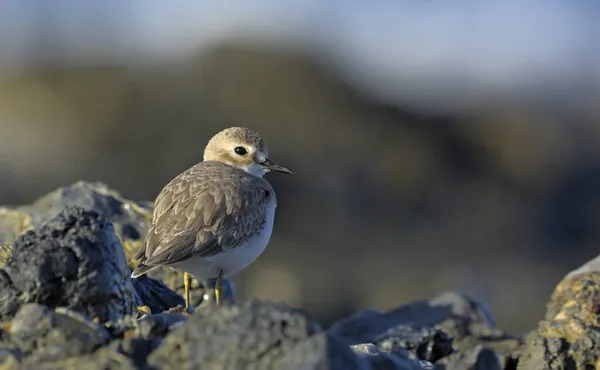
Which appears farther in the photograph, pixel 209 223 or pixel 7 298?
pixel 209 223

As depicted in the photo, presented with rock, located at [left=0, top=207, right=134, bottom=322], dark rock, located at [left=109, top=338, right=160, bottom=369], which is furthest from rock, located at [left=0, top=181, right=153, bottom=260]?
dark rock, located at [left=109, top=338, right=160, bottom=369]

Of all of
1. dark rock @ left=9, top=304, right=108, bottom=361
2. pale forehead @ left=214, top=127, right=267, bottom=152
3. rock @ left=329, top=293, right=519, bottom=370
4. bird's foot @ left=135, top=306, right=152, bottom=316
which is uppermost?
pale forehead @ left=214, top=127, right=267, bottom=152

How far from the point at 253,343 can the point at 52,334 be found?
85 cm

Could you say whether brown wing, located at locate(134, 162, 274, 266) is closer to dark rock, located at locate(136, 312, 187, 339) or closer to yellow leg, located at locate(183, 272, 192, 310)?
yellow leg, located at locate(183, 272, 192, 310)

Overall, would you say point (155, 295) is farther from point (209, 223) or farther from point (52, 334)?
point (52, 334)

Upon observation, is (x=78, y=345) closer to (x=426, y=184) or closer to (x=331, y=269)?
(x=331, y=269)

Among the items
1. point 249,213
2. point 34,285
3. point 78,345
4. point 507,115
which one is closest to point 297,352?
point 78,345

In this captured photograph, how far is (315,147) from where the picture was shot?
19422mm

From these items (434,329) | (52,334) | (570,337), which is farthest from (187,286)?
(52,334)

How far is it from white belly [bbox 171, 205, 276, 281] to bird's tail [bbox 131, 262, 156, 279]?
1.24 ft

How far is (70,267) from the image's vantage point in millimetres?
4391

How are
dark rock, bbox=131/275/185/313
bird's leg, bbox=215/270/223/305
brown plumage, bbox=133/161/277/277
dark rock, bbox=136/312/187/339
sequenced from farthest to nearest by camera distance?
bird's leg, bbox=215/270/223/305 < brown plumage, bbox=133/161/277/277 < dark rock, bbox=131/275/185/313 < dark rock, bbox=136/312/187/339

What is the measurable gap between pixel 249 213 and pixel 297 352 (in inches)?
143

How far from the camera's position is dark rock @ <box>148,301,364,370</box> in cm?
346
